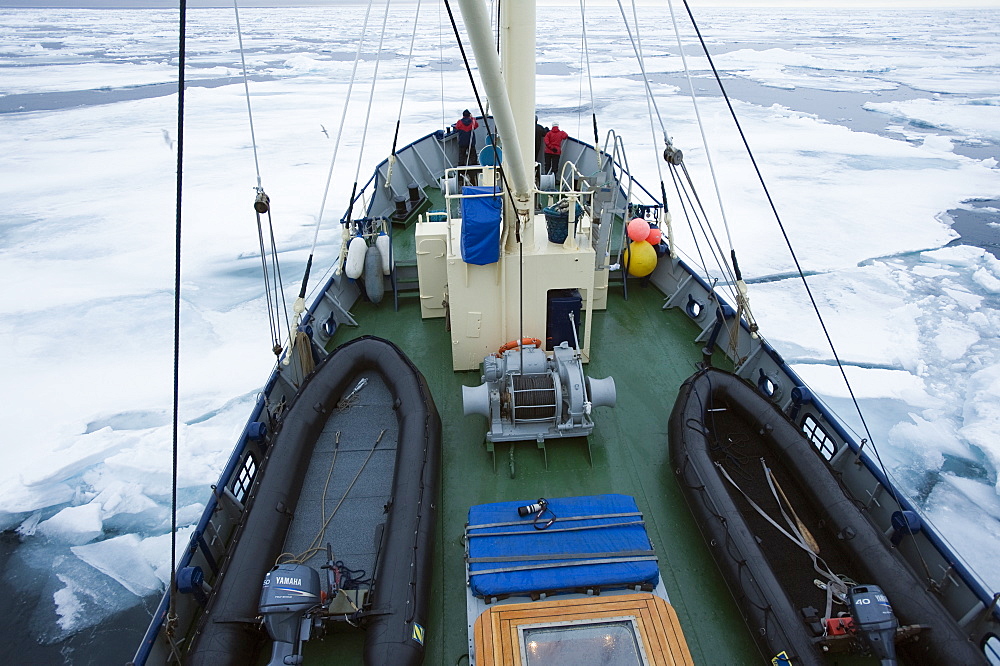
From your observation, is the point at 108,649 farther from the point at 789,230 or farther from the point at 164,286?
the point at 789,230

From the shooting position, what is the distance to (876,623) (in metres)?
3.10

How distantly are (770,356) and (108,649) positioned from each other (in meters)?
6.92

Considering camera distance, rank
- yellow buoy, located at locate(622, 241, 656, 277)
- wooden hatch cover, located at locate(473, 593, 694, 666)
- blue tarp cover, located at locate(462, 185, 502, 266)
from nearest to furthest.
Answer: wooden hatch cover, located at locate(473, 593, 694, 666)
blue tarp cover, located at locate(462, 185, 502, 266)
yellow buoy, located at locate(622, 241, 656, 277)

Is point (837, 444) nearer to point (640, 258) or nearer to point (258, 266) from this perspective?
point (640, 258)

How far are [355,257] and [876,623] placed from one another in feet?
20.2

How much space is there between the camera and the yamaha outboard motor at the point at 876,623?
3072mm

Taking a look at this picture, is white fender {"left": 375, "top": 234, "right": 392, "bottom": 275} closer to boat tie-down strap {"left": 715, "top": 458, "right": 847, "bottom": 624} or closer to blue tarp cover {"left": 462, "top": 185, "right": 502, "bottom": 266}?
blue tarp cover {"left": 462, "top": 185, "right": 502, "bottom": 266}

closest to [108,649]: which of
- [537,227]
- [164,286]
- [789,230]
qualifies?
[537,227]

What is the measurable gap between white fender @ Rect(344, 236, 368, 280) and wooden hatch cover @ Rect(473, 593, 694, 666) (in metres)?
4.98

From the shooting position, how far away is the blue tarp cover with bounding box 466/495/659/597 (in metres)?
Result: 3.41

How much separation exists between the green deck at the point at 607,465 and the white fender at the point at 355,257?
1.54ft

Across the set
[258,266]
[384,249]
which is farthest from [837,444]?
[258,266]

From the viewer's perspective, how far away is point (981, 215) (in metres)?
17.0

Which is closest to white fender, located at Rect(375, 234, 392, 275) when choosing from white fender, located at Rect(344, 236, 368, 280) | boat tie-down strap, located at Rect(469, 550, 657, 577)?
white fender, located at Rect(344, 236, 368, 280)
